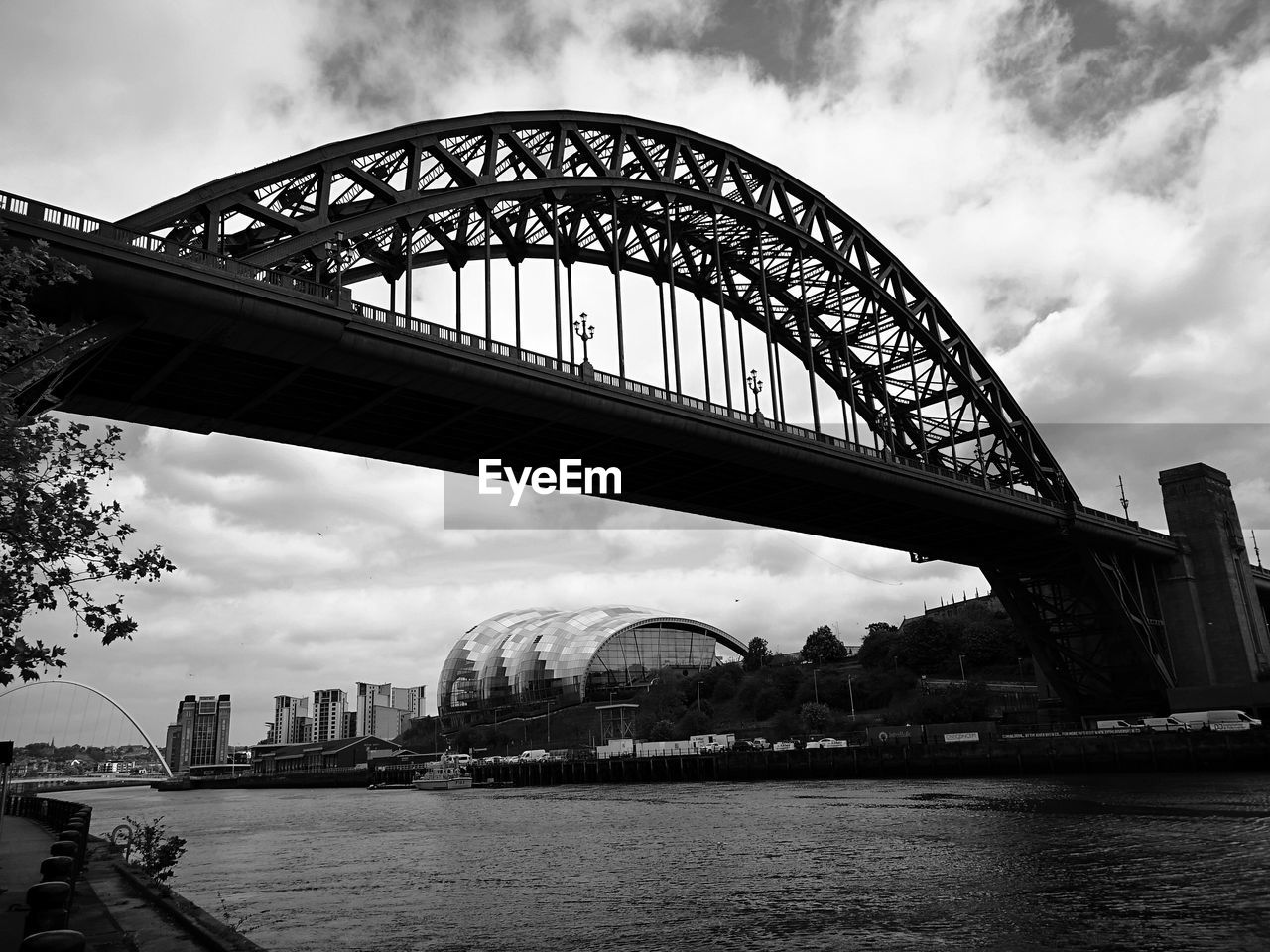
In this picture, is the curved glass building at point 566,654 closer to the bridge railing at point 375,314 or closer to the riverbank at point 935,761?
the riverbank at point 935,761

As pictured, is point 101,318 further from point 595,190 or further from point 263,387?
point 595,190

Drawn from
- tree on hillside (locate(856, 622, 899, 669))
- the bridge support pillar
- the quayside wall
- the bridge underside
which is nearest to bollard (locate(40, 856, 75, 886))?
the bridge underside

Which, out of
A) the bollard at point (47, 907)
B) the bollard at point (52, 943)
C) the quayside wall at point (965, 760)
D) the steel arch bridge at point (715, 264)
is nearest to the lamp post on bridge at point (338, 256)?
the steel arch bridge at point (715, 264)

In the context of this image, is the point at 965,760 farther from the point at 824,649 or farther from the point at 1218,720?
the point at 824,649

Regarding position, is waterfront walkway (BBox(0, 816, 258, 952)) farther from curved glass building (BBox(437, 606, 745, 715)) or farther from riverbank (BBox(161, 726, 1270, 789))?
curved glass building (BBox(437, 606, 745, 715))

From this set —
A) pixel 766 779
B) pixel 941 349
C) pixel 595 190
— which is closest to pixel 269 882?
pixel 595 190

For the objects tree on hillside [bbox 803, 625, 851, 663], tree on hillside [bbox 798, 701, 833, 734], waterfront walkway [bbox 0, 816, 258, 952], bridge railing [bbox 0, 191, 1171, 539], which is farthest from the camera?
tree on hillside [bbox 803, 625, 851, 663]
